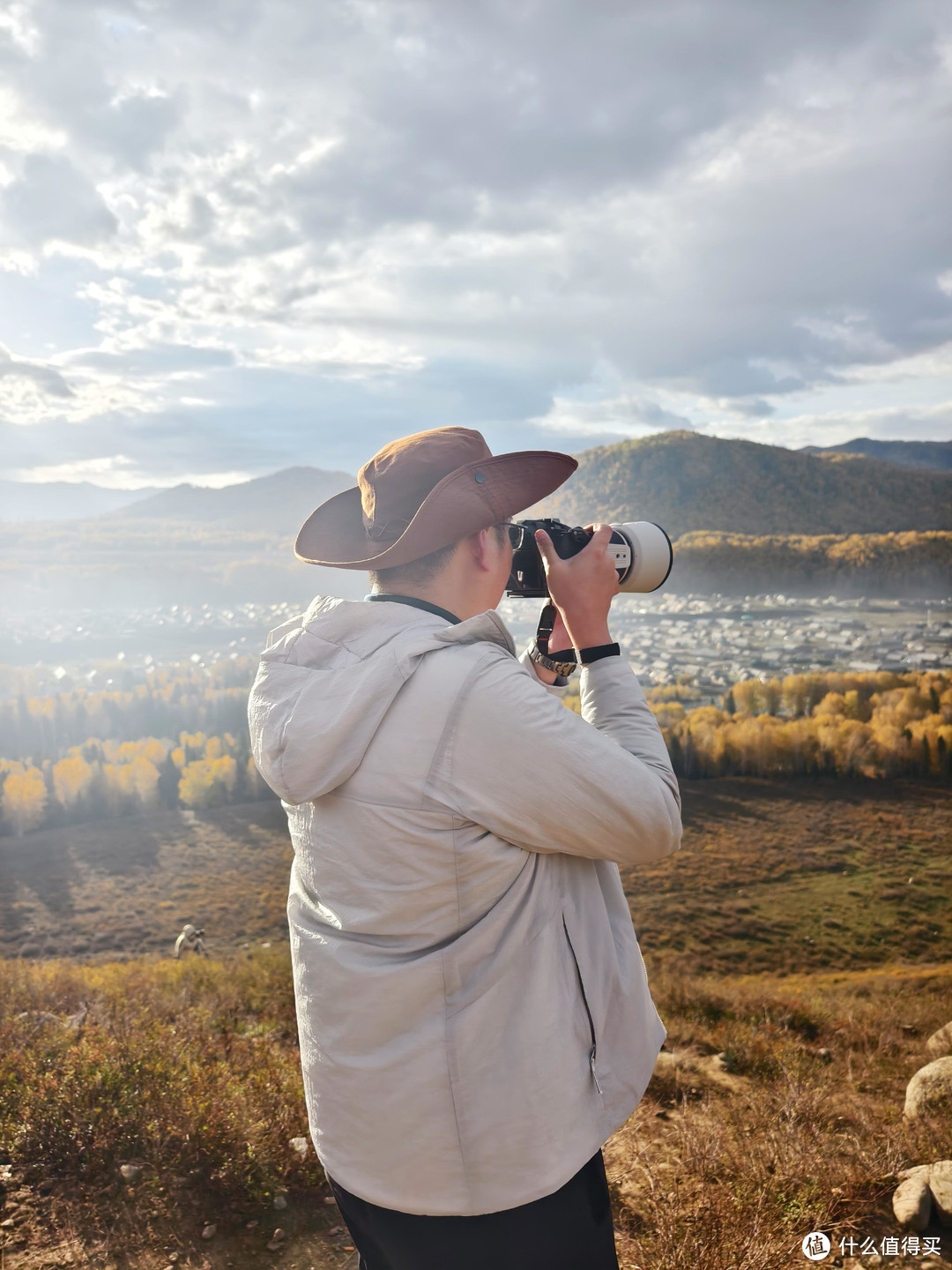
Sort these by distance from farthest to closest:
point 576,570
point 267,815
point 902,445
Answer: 1. point 902,445
2. point 267,815
3. point 576,570

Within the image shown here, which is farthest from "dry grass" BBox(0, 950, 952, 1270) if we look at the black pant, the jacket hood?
the jacket hood

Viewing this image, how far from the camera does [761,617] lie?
974 inches

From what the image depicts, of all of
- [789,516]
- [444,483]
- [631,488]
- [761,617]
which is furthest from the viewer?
[631,488]

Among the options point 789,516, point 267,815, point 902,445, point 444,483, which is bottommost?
point 267,815

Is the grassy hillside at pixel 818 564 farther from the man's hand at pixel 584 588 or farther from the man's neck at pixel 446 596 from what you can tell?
the man's neck at pixel 446 596

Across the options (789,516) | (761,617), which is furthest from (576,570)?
(789,516)

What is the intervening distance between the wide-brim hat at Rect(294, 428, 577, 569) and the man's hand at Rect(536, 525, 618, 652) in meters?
0.11

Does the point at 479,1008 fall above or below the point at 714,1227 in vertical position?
above

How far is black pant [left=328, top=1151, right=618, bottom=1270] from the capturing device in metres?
0.87

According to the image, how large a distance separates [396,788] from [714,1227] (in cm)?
209

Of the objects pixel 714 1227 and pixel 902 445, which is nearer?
pixel 714 1227

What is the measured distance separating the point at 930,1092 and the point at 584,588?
3360 millimetres

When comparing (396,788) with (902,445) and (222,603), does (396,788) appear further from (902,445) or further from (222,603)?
(902,445)

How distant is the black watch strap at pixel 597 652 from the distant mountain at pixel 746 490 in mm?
27459
